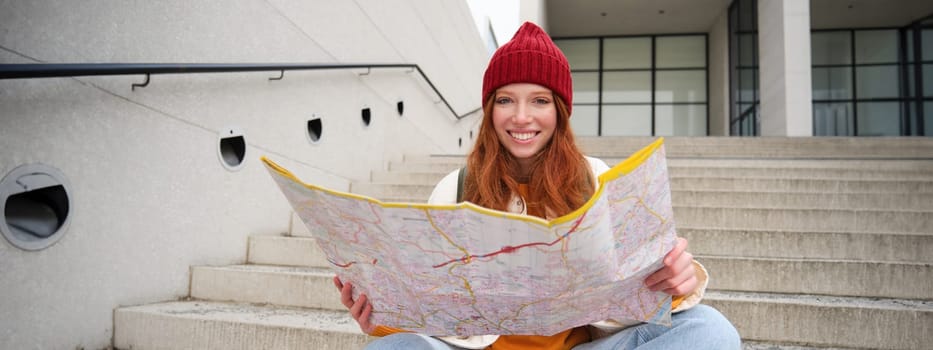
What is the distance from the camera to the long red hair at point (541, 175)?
120 centimetres

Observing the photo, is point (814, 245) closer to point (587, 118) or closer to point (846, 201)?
point (846, 201)

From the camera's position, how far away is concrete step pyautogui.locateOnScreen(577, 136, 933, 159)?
4797 mm

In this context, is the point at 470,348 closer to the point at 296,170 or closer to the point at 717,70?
the point at 296,170

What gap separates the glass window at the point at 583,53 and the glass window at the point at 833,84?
16.2ft

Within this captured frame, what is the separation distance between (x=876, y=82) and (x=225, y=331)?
46.3 ft

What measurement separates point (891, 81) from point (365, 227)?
14.4 metres

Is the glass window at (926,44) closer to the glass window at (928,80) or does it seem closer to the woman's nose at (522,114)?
the glass window at (928,80)

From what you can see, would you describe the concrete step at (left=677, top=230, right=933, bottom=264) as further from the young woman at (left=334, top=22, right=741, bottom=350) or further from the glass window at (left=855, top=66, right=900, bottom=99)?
the glass window at (left=855, top=66, right=900, bottom=99)

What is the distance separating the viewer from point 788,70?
798 cm

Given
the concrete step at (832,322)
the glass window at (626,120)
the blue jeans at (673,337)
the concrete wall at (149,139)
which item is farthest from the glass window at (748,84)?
the blue jeans at (673,337)

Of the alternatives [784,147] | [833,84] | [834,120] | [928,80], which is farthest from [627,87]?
[784,147]

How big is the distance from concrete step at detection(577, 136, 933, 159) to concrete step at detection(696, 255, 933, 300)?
290cm

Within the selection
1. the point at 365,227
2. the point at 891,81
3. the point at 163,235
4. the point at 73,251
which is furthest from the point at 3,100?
the point at 891,81

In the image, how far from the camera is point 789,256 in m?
2.33
